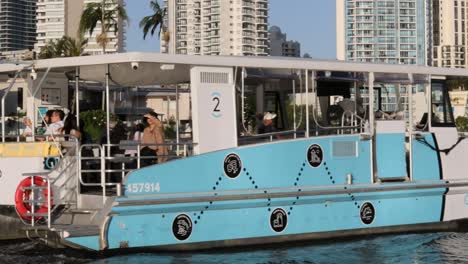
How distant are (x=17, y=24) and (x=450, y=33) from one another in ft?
281

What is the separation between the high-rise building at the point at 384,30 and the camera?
134438mm

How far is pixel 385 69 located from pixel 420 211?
2.79 m

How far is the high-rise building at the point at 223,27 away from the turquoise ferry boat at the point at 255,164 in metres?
106

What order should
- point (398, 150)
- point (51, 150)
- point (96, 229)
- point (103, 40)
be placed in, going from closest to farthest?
point (96, 229) → point (51, 150) → point (398, 150) → point (103, 40)

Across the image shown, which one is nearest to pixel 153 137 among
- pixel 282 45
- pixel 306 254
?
pixel 306 254

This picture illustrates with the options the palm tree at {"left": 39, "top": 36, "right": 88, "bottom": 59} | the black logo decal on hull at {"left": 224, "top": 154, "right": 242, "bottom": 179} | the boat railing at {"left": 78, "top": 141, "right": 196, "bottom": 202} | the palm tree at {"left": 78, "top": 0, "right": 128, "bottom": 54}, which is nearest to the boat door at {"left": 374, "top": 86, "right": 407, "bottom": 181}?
the black logo decal on hull at {"left": 224, "top": 154, "right": 242, "bottom": 179}

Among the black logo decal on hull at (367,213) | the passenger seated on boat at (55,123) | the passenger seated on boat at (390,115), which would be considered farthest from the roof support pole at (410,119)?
the passenger seated on boat at (55,123)

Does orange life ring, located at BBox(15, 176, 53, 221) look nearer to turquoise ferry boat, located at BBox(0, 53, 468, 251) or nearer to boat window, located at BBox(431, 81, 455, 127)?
turquoise ferry boat, located at BBox(0, 53, 468, 251)

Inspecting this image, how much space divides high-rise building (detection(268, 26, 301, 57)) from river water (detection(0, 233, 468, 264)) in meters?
115

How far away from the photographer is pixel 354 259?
12.2 meters

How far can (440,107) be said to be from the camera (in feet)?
49.2

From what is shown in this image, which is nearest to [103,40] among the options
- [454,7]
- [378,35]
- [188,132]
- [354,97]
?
[188,132]

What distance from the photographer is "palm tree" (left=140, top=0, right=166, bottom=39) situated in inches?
1528

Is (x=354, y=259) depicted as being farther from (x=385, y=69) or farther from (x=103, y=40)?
(x=103, y=40)
